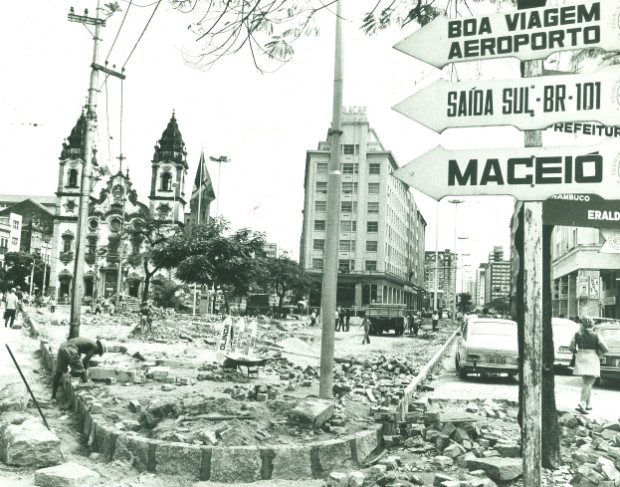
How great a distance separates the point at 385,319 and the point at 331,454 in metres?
27.6

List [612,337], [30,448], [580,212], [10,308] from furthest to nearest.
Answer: [10,308] → [612,337] → [30,448] → [580,212]

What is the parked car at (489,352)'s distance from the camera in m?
12.8

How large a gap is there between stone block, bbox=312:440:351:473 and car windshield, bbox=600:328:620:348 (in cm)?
880

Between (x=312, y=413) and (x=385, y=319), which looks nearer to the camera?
(x=312, y=413)

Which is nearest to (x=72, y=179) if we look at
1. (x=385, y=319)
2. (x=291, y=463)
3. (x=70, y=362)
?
(x=385, y=319)

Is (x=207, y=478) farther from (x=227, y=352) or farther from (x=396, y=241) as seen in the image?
(x=396, y=241)

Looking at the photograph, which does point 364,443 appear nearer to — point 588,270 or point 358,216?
point 588,270

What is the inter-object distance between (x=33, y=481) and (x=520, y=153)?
5167 millimetres

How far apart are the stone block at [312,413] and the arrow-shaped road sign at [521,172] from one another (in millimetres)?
4156

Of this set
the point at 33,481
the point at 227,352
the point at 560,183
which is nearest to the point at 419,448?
the point at 33,481

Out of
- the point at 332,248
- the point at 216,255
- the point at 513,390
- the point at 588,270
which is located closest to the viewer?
the point at 332,248

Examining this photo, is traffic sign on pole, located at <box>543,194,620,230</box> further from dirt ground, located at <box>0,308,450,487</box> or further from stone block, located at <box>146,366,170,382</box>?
stone block, located at <box>146,366,170,382</box>

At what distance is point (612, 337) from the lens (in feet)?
42.7

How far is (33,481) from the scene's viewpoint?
5414 millimetres
